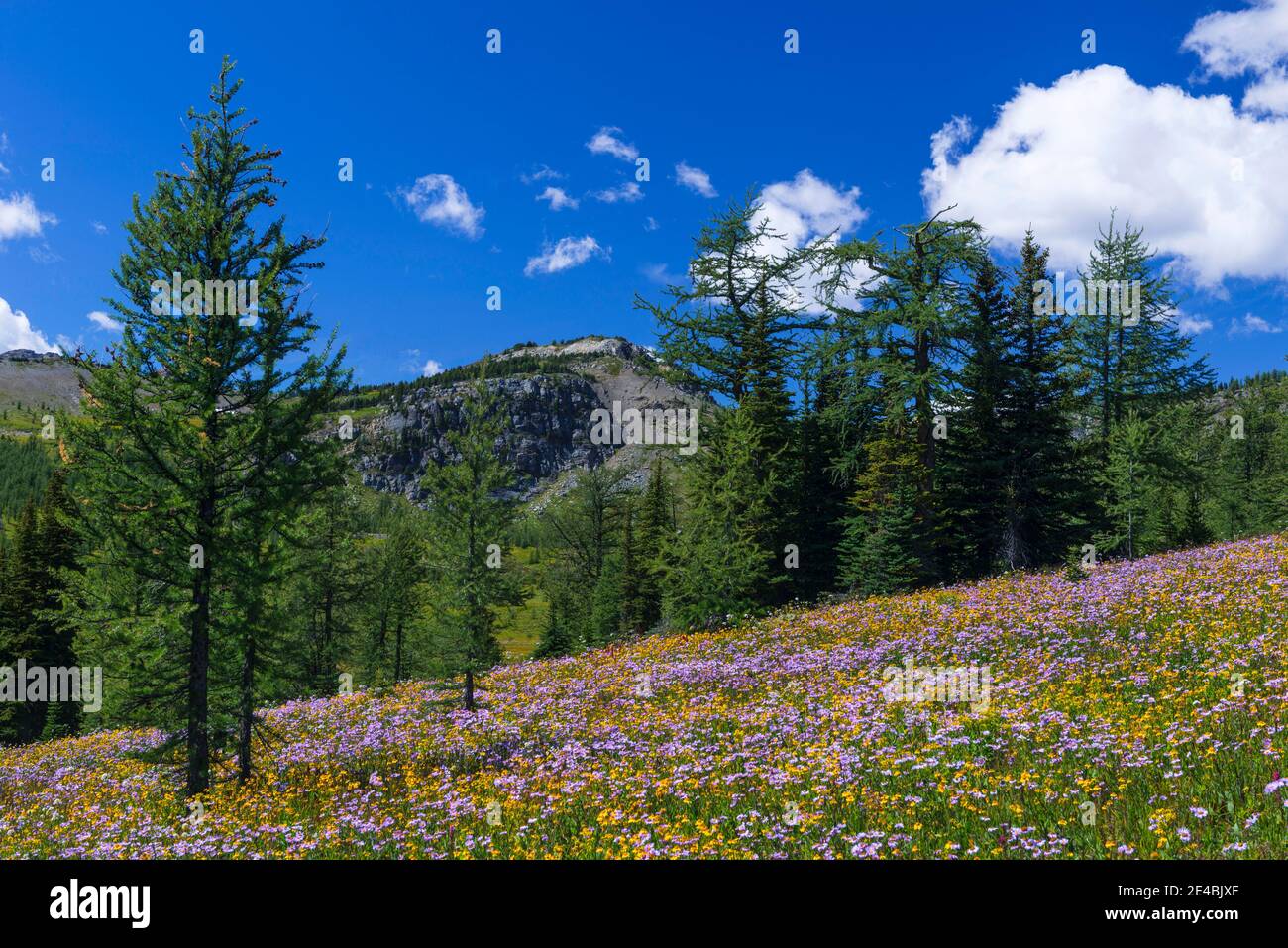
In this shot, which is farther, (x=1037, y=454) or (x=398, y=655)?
(x=398, y=655)

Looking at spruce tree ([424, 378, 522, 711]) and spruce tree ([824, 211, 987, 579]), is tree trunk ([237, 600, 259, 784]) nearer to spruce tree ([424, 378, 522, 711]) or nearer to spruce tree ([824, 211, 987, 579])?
spruce tree ([424, 378, 522, 711])

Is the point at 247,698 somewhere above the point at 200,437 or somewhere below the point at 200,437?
below

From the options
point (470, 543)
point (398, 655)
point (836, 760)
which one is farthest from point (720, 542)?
point (398, 655)

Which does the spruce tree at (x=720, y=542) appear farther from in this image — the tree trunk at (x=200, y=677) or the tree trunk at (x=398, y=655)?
the tree trunk at (x=398, y=655)

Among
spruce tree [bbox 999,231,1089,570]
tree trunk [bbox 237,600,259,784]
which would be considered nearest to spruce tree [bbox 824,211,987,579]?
spruce tree [bbox 999,231,1089,570]

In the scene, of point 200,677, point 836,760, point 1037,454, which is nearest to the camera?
point 836,760

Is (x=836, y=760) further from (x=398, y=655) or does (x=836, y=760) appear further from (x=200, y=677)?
(x=398, y=655)

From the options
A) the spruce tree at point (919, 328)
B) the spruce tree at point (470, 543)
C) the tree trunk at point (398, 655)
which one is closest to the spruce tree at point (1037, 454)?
the spruce tree at point (919, 328)

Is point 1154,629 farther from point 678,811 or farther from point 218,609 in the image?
point 218,609

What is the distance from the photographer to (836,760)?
8539mm

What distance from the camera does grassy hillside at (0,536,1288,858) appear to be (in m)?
6.46

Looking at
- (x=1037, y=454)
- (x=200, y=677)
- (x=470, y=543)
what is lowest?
(x=200, y=677)

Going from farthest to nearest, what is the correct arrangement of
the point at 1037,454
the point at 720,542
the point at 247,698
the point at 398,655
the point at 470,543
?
the point at 398,655, the point at 1037,454, the point at 720,542, the point at 470,543, the point at 247,698

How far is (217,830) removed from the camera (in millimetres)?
9914
